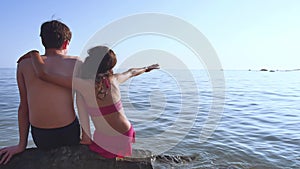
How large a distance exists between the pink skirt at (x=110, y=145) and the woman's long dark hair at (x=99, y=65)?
0.47 m

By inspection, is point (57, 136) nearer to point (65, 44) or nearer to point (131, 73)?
point (65, 44)

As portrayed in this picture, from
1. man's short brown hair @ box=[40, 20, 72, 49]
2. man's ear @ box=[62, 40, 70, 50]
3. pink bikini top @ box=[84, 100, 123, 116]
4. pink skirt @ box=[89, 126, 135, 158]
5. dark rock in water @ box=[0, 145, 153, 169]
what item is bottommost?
dark rock in water @ box=[0, 145, 153, 169]

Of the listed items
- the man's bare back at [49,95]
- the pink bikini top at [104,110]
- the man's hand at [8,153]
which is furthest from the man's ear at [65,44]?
the man's hand at [8,153]

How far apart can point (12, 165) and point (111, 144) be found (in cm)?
106

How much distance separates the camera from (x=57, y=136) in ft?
9.97

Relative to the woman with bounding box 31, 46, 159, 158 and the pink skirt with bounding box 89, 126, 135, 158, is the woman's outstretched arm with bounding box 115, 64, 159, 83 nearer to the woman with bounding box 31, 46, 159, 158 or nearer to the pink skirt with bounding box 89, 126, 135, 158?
the woman with bounding box 31, 46, 159, 158

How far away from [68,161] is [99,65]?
1.06m

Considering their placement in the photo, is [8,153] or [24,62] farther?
[8,153]

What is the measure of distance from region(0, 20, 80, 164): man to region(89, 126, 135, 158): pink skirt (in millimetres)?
278

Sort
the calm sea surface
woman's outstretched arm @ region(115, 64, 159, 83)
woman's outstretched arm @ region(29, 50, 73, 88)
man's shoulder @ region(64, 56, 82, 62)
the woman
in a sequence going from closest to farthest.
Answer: woman's outstretched arm @ region(29, 50, 73, 88)
the woman
man's shoulder @ region(64, 56, 82, 62)
woman's outstretched arm @ region(115, 64, 159, 83)
the calm sea surface

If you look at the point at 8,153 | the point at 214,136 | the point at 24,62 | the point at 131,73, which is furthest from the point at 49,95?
the point at 214,136

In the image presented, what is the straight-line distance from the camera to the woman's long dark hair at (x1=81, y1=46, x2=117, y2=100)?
9.50 ft

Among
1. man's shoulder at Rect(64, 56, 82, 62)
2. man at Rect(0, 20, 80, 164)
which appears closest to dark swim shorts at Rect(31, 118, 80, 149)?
man at Rect(0, 20, 80, 164)

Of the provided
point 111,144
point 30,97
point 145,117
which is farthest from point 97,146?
point 145,117
